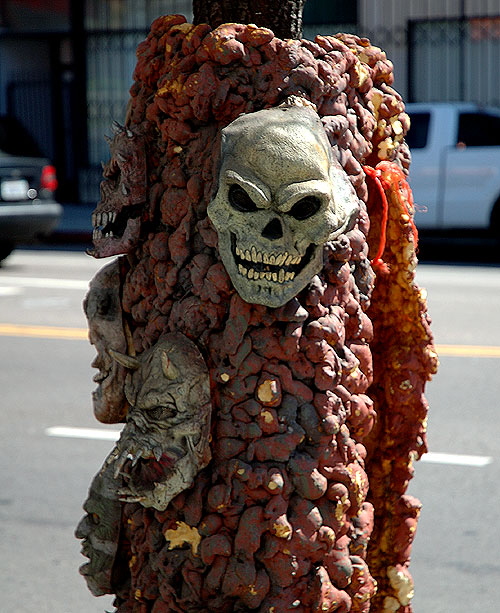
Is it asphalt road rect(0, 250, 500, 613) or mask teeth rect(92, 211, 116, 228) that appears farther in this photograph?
asphalt road rect(0, 250, 500, 613)

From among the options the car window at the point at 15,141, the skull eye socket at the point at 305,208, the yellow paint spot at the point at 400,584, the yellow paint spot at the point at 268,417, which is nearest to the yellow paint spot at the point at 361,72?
the skull eye socket at the point at 305,208

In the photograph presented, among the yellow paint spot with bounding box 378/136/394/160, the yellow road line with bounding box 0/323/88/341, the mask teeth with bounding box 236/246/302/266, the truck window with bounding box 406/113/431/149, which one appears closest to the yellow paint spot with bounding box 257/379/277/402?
the mask teeth with bounding box 236/246/302/266

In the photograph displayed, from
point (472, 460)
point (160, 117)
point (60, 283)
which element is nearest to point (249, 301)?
point (160, 117)

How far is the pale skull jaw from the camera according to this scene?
6.34 ft

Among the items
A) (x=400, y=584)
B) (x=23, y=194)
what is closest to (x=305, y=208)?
(x=400, y=584)

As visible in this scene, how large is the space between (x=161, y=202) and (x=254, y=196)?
26cm

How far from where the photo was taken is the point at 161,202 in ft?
6.84

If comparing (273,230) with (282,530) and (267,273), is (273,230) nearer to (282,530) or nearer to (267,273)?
(267,273)

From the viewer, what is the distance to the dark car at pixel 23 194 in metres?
13.2

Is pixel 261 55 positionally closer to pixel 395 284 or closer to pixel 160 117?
pixel 160 117

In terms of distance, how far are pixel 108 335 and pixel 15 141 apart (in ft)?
40.9

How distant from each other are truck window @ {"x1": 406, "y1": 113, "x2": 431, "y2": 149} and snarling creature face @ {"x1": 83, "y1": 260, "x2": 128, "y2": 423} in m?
11.8

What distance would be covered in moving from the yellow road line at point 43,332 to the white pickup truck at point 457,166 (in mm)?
5794

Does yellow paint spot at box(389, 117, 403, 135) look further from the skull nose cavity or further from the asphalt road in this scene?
the asphalt road
